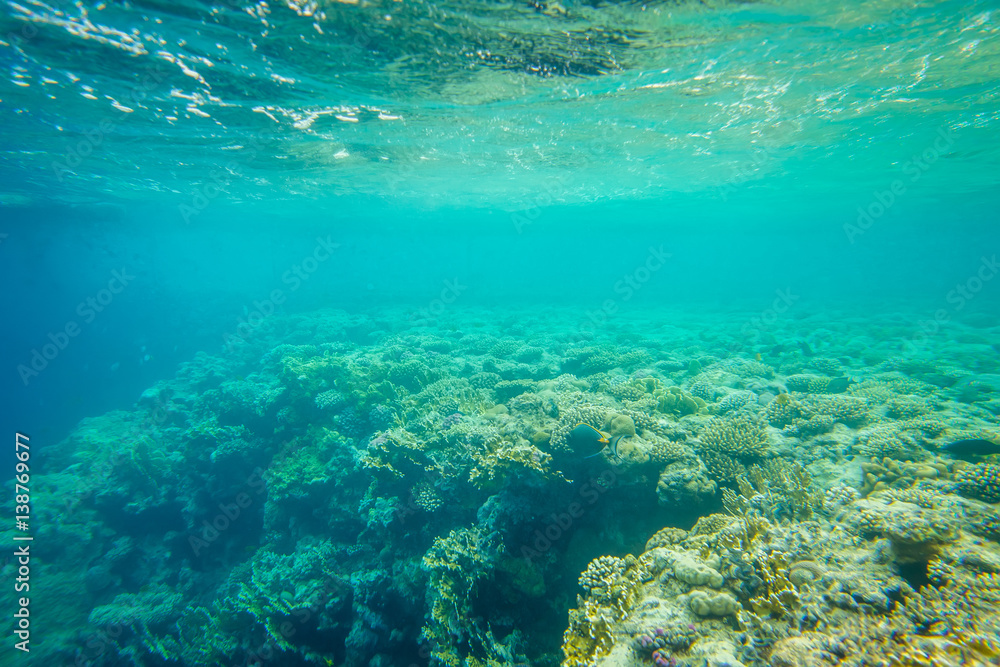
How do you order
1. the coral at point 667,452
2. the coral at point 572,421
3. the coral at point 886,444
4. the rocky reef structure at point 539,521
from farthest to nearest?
the coral at point 572,421 < the coral at point 886,444 < the coral at point 667,452 < the rocky reef structure at point 539,521

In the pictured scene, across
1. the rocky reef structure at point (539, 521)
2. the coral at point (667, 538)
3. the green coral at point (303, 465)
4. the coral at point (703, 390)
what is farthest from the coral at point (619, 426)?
the green coral at point (303, 465)

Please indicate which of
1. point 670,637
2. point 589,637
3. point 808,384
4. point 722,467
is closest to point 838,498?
point 722,467

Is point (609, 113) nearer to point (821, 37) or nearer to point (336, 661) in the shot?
point (821, 37)

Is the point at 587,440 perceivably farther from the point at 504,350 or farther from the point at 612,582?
the point at 504,350

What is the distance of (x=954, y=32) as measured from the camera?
35.2 ft

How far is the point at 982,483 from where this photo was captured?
4383mm

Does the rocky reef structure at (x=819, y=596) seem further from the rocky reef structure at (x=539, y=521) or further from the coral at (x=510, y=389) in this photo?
the coral at (x=510, y=389)

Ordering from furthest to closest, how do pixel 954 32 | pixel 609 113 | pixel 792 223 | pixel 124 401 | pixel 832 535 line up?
pixel 792 223
pixel 124 401
pixel 609 113
pixel 954 32
pixel 832 535

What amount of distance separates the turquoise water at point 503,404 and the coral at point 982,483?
0.04 meters

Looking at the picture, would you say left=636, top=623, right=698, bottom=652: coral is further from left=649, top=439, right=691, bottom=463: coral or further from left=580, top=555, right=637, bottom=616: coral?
left=649, top=439, right=691, bottom=463: coral

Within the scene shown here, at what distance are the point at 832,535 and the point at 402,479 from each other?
7201 mm

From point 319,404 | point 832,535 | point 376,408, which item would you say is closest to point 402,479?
point 376,408

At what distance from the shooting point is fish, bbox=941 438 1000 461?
6.07 m

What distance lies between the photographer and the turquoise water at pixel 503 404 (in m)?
4.38
